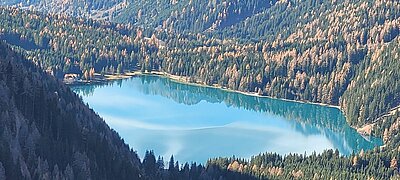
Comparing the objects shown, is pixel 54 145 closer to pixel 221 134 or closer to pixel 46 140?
pixel 46 140

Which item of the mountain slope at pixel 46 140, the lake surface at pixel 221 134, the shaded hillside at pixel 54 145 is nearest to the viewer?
the mountain slope at pixel 46 140

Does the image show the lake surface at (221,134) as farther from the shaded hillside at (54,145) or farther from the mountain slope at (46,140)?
the mountain slope at (46,140)

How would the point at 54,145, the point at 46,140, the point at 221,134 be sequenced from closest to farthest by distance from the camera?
the point at 46,140 < the point at 54,145 < the point at 221,134

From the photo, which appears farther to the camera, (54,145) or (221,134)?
(221,134)

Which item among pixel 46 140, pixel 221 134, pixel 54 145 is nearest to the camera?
pixel 46 140

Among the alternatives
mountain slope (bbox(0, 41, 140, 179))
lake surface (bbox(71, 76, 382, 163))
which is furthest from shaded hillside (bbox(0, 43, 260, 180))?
lake surface (bbox(71, 76, 382, 163))

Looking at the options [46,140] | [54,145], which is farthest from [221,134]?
[46,140]

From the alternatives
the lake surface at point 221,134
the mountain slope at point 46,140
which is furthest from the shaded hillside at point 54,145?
the lake surface at point 221,134

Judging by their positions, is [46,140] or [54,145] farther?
[54,145]

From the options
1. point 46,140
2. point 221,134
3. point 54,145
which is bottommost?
point 221,134

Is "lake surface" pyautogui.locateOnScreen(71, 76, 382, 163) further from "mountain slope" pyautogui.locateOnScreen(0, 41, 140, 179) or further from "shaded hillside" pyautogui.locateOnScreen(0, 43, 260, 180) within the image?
"mountain slope" pyautogui.locateOnScreen(0, 41, 140, 179)

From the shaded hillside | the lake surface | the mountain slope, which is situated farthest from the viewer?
the lake surface

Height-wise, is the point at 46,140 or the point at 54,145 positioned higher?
the point at 46,140

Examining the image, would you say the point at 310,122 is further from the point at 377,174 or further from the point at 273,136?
the point at 377,174
